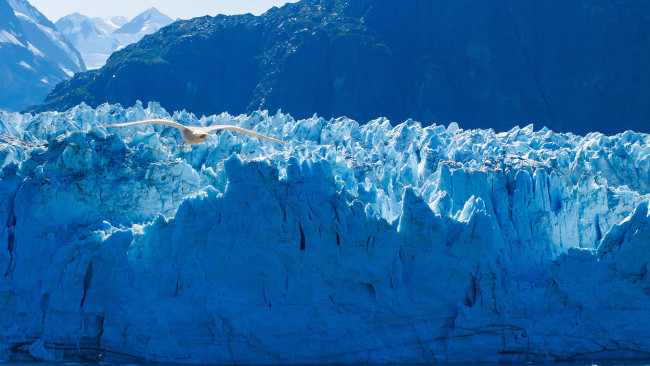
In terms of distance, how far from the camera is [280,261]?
47.3ft

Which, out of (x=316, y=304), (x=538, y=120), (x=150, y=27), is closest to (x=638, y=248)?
(x=316, y=304)

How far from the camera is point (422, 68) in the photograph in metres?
46.9

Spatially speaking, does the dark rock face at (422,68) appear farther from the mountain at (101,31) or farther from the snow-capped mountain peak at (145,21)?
the snow-capped mountain peak at (145,21)

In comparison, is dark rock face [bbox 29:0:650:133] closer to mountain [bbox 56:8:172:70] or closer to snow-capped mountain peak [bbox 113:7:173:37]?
mountain [bbox 56:8:172:70]

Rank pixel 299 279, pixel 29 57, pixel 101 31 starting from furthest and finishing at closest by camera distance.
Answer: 1. pixel 101 31
2. pixel 29 57
3. pixel 299 279

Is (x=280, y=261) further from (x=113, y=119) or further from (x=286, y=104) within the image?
(x=286, y=104)

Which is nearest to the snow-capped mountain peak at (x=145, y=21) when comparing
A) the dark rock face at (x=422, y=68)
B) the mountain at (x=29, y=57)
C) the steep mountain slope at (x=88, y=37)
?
the steep mountain slope at (x=88, y=37)

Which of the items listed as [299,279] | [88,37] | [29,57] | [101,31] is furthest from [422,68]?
[101,31]

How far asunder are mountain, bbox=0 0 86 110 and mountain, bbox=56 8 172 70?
937 cm

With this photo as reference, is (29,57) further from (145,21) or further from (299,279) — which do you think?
(299,279)

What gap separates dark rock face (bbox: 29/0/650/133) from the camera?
44125 millimetres

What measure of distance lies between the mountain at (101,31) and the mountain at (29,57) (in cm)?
937

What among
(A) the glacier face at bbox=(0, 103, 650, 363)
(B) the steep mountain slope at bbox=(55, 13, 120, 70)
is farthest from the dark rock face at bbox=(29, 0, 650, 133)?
(B) the steep mountain slope at bbox=(55, 13, 120, 70)

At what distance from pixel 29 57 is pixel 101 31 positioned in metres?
29.8
